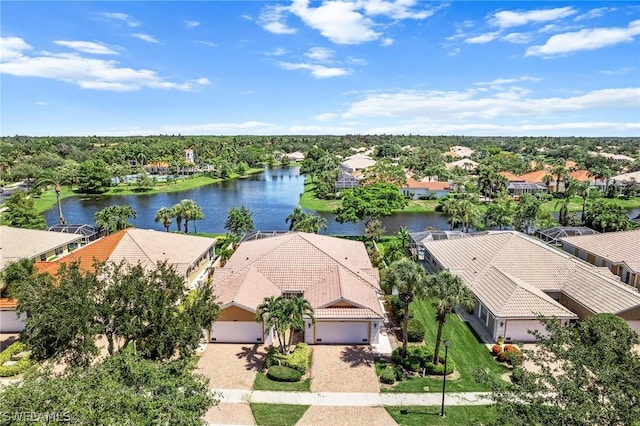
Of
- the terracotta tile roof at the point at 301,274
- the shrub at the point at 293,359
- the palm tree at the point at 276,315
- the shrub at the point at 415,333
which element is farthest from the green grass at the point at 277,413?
the shrub at the point at 415,333

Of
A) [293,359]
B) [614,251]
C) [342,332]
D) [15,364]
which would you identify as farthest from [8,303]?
[614,251]

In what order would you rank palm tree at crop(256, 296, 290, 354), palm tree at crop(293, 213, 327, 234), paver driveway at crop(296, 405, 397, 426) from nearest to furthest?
paver driveway at crop(296, 405, 397, 426)
palm tree at crop(256, 296, 290, 354)
palm tree at crop(293, 213, 327, 234)

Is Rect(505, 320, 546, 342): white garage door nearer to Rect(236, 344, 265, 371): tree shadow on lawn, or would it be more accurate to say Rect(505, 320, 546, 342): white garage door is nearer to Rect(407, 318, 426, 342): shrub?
Rect(407, 318, 426, 342): shrub

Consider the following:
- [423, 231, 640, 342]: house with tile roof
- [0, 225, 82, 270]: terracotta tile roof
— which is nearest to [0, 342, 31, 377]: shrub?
[0, 225, 82, 270]: terracotta tile roof

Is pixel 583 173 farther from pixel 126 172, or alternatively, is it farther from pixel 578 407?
pixel 126 172

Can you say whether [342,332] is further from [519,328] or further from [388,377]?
Answer: [519,328]

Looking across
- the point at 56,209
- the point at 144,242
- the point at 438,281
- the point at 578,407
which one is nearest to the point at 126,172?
the point at 56,209
